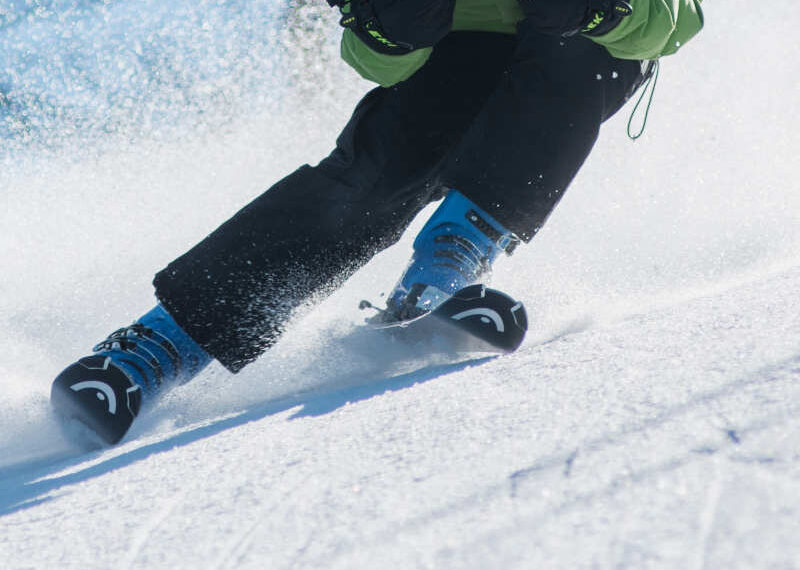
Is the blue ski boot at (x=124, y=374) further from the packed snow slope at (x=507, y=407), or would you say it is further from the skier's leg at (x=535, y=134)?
the skier's leg at (x=535, y=134)

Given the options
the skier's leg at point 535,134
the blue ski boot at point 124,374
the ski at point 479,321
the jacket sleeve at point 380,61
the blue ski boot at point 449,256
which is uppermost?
the jacket sleeve at point 380,61

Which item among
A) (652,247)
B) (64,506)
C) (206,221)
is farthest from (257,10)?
(64,506)

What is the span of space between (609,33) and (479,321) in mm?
412

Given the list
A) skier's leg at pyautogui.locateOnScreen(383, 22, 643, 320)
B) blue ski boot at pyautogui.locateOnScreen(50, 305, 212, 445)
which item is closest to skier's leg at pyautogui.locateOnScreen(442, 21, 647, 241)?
skier's leg at pyautogui.locateOnScreen(383, 22, 643, 320)

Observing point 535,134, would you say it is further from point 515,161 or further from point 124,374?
point 124,374

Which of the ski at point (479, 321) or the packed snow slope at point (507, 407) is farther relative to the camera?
the ski at point (479, 321)

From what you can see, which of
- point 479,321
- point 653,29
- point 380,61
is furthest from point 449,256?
point 653,29

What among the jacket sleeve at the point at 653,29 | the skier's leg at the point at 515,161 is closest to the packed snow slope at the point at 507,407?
the skier's leg at the point at 515,161

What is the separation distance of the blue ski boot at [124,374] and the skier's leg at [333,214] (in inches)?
1.4

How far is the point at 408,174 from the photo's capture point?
4.01ft

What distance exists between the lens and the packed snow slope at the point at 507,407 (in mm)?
469

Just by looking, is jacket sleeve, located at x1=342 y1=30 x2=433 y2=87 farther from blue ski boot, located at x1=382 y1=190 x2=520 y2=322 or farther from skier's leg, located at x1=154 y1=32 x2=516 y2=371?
blue ski boot, located at x1=382 y1=190 x2=520 y2=322

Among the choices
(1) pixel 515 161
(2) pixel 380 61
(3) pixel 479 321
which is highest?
(2) pixel 380 61

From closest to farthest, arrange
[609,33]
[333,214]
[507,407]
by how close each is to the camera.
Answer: [507,407], [609,33], [333,214]
